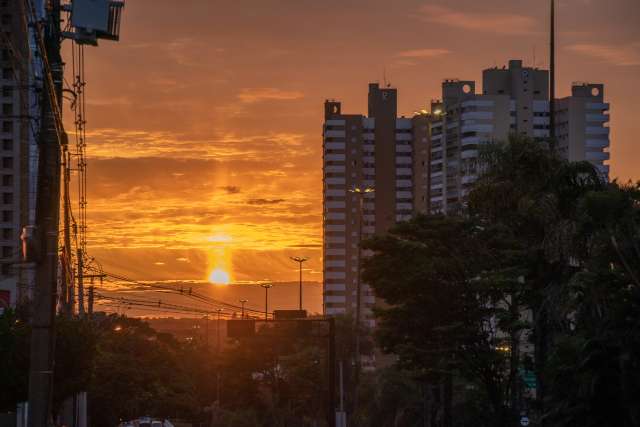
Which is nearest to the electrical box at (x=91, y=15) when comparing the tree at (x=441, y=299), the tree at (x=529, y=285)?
the tree at (x=529, y=285)

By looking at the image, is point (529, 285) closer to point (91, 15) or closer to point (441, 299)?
point (441, 299)

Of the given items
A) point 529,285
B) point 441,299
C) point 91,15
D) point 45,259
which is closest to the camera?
point 45,259

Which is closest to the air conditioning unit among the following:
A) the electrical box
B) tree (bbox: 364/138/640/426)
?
the electrical box

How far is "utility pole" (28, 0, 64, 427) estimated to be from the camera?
814 inches

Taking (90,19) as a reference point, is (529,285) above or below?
below

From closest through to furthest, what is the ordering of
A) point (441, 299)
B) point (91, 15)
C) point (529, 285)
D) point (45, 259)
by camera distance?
1. point (45, 259)
2. point (91, 15)
3. point (529, 285)
4. point (441, 299)

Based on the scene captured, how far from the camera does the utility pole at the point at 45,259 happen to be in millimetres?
20672

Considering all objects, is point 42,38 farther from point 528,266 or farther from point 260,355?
point 260,355

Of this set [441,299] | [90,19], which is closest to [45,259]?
[90,19]

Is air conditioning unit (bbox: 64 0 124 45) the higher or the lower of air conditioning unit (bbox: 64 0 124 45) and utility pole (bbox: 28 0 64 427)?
the higher

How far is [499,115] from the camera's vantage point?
19788 cm

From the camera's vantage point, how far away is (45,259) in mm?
21391

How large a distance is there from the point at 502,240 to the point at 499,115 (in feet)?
492

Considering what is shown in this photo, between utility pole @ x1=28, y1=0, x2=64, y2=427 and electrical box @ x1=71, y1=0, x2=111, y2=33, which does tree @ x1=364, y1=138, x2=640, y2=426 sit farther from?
electrical box @ x1=71, y1=0, x2=111, y2=33
